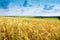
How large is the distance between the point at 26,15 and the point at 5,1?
321 mm

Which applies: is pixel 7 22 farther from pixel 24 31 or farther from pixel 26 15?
pixel 26 15

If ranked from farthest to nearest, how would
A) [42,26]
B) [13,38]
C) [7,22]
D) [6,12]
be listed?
1. [6,12]
2. [42,26]
3. [7,22]
4. [13,38]

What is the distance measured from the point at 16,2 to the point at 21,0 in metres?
0.07

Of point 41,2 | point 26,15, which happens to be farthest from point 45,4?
point 26,15

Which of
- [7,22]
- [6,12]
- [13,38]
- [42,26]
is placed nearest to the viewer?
[13,38]

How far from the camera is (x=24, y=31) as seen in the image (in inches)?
57.4

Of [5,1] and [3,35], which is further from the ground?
[5,1]

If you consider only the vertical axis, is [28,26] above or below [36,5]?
below

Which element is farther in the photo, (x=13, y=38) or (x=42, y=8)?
(x=42, y=8)

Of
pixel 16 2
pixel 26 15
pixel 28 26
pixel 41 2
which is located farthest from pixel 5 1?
pixel 28 26

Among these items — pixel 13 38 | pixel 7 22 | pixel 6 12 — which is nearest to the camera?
pixel 13 38

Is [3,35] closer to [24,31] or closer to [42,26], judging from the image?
[24,31]

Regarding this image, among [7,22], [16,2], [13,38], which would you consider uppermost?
[16,2]

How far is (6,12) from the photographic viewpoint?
192cm
